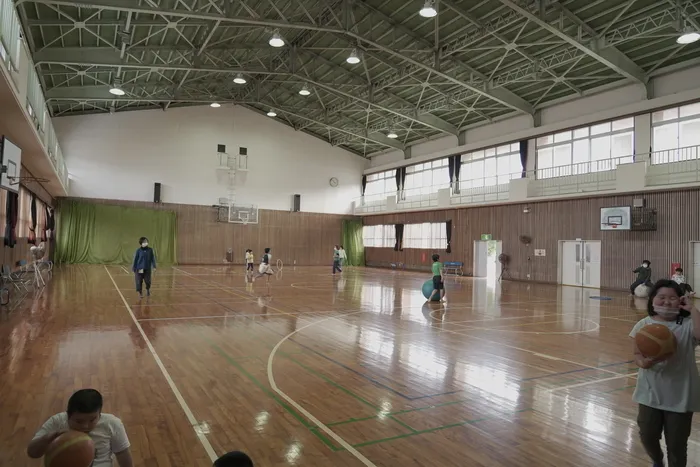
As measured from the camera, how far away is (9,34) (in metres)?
8.34

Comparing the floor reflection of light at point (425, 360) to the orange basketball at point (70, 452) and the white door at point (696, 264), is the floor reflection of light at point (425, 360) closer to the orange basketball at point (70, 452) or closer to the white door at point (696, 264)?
the orange basketball at point (70, 452)

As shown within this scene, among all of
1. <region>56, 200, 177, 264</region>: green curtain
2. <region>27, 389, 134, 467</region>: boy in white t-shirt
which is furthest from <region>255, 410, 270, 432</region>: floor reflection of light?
<region>56, 200, 177, 264</region>: green curtain

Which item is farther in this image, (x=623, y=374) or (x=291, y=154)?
(x=291, y=154)

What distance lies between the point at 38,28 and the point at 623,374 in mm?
20689

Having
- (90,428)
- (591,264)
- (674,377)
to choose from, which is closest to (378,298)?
(674,377)

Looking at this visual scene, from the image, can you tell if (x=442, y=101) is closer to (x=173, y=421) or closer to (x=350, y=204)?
(x=350, y=204)

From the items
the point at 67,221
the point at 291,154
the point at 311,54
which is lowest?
the point at 67,221

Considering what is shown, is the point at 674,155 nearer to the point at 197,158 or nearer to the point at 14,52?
the point at 14,52

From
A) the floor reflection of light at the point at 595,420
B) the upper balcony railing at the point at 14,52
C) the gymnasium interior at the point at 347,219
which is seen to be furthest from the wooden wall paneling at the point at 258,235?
the floor reflection of light at the point at 595,420

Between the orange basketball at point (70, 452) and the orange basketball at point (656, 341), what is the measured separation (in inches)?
118

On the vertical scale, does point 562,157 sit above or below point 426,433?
above

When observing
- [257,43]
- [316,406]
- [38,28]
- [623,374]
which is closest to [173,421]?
[316,406]

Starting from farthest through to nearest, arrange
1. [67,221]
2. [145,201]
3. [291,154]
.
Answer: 1. [291,154]
2. [145,201]
3. [67,221]

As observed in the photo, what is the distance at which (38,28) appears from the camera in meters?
17.0
